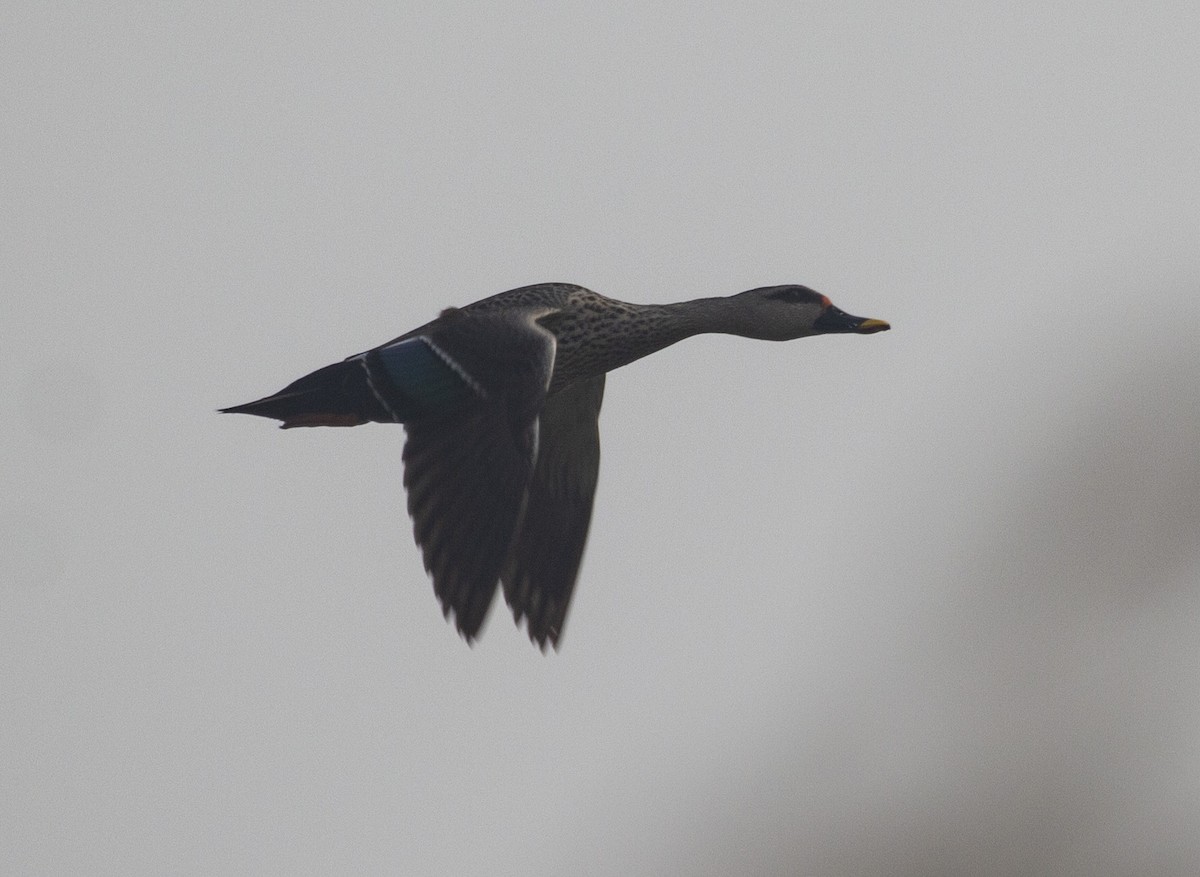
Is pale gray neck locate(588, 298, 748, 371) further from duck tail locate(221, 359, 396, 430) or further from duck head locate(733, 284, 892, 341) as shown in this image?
duck tail locate(221, 359, 396, 430)

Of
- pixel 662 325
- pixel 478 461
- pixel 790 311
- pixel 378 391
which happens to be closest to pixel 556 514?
pixel 662 325

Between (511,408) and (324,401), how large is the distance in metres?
1.16

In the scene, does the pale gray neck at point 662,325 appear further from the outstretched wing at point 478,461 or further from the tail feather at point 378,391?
the tail feather at point 378,391

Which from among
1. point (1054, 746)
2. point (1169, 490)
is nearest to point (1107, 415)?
point (1169, 490)

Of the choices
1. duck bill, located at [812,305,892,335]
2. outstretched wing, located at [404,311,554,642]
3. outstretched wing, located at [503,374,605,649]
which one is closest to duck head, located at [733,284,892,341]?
duck bill, located at [812,305,892,335]

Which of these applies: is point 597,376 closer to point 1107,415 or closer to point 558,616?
point 558,616

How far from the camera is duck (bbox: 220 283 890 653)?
359 inches

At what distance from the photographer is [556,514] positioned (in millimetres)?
11516

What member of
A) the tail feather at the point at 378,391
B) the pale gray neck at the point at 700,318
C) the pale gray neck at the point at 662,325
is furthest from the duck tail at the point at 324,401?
the pale gray neck at the point at 700,318

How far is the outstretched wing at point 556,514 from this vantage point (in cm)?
1115

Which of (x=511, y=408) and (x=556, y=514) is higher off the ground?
(x=511, y=408)

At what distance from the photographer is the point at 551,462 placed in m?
11.7

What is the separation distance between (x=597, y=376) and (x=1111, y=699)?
4.93m

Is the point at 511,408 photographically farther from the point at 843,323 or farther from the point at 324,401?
the point at 843,323
